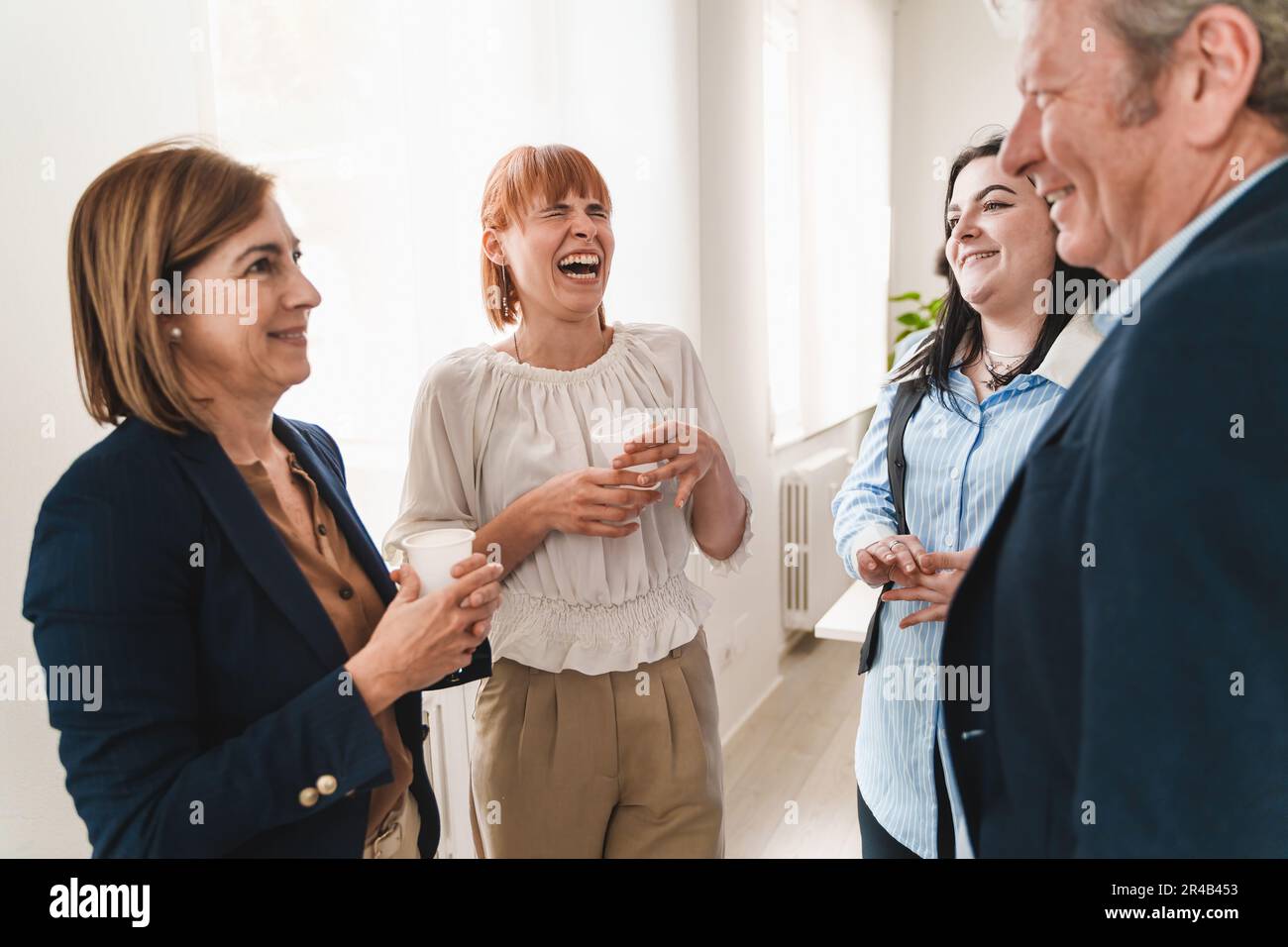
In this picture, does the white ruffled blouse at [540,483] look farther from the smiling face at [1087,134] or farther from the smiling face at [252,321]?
the smiling face at [1087,134]

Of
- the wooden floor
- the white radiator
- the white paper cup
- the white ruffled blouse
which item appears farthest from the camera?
the white radiator

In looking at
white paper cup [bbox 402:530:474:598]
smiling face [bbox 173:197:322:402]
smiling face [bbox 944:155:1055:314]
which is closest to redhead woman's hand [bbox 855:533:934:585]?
smiling face [bbox 944:155:1055:314]

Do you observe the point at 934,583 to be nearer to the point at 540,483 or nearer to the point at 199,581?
the point at 540,483

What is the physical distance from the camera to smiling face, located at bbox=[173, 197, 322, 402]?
735 mm

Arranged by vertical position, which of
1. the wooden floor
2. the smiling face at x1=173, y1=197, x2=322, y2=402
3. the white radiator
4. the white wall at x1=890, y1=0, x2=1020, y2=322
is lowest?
the wooden floor

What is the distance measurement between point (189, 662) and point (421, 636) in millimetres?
193

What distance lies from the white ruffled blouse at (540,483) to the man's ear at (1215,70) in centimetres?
76

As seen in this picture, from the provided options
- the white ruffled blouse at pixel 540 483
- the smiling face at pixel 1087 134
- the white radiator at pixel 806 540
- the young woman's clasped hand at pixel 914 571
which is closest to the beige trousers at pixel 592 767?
the white ruffled blouse at pixel 540 483

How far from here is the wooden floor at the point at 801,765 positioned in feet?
6.63

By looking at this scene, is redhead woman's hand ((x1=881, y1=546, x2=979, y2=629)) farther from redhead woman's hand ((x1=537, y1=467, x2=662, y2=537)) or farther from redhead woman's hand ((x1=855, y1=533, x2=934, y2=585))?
redhead woman's hand ((x1=537, y1=467, x2=662, y2=537))

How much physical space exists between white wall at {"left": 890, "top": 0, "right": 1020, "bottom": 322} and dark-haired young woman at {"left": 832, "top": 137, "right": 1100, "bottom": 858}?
339 cm

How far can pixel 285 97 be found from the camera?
1594 millimetres

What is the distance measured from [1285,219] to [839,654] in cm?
325
